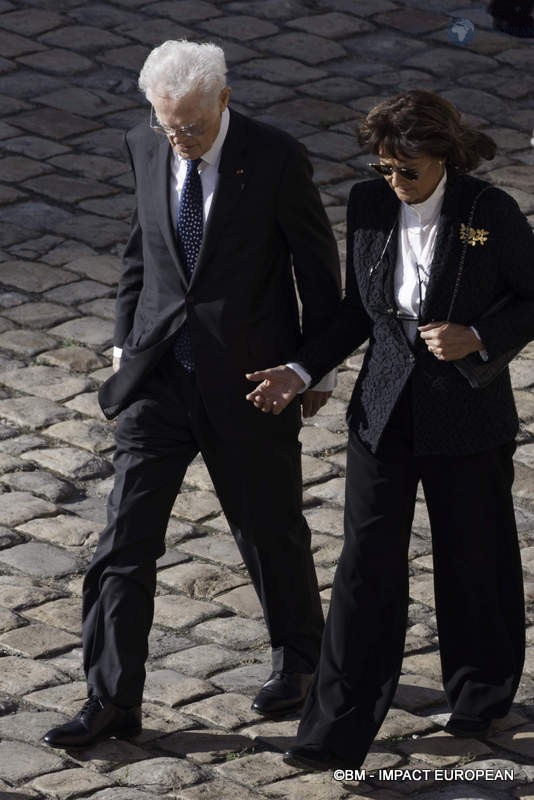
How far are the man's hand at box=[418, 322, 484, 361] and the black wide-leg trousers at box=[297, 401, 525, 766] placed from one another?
22cm

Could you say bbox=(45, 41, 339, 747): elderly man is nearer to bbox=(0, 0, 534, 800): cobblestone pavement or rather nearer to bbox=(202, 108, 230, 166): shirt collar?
bbox=(202, 108, 230, 166): shirt collar

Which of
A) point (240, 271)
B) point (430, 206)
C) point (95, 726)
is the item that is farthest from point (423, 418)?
point (95, 726)

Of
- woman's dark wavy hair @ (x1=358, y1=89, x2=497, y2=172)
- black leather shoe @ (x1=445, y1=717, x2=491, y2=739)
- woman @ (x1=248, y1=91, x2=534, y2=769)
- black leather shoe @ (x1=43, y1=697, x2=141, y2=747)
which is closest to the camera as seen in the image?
woman's dark wavy hair @ (x1=358, y1=89, x2=497, y2=172)

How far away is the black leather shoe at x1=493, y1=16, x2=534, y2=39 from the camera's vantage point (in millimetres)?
11195

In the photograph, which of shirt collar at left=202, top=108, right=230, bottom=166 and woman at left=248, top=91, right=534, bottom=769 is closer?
woman at left=248, top=91, right=534, bottom=769

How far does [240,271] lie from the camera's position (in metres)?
4.71

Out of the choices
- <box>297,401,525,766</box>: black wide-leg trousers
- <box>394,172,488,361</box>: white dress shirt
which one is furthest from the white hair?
<box>297,401,525,766</box>: black wide-leg trousers

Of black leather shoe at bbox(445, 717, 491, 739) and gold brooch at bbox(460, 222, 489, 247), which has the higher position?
gold brooch at bbox(460, 222, 489, 247)

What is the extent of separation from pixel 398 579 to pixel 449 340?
2.26 feet

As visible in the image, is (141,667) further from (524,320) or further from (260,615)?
(524,320)

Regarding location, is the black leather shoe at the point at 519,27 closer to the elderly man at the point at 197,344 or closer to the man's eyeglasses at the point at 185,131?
the elderly man at the point at 197,344

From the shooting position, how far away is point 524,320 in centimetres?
439

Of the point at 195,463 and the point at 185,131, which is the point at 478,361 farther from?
the point at 195,463

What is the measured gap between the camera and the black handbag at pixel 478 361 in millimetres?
4379
